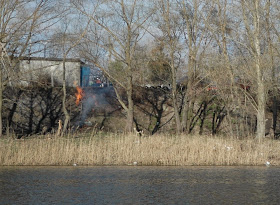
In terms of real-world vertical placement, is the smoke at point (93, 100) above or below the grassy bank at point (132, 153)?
above

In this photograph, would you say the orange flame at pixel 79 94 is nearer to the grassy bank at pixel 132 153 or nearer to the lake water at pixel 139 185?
the grassy bank at pixel 132 153

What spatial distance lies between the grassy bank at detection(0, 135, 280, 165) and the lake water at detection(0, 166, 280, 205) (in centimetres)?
72

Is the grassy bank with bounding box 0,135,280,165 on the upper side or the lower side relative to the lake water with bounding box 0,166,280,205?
upper

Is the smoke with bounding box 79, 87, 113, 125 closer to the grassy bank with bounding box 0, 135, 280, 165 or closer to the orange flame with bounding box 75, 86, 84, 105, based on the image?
the orange flame with bounding box 75, 86, 84, 105

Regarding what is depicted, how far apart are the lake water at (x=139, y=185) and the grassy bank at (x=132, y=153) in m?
0.72

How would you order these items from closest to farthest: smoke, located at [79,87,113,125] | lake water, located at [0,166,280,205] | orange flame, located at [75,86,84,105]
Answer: lake water, located at [0,166,280,205] < smoke, located at [79,87,113,125] < orange flame, located at [75,86,84,105]

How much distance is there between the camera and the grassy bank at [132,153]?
62.3 ft

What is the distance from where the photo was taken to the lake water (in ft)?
39.5

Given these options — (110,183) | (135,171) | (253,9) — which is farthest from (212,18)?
(110,183)

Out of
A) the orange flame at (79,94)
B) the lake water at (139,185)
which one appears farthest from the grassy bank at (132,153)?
the orange flame at (79,94)

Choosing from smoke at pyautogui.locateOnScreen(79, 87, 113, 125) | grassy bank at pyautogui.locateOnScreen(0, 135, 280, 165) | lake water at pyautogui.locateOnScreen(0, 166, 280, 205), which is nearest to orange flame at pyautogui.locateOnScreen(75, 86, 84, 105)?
smoke at pyautogui.locateOnScreen(79, 87, 113, 125)

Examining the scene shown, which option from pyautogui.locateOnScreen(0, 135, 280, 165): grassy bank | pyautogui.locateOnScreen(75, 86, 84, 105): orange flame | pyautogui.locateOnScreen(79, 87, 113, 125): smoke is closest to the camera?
pyautogui.locateOnScreen(0, 135, 280, 165): grassy bank

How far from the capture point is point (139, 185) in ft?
47.7

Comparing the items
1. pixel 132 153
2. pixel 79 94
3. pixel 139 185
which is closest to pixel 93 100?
pixel 79 94
